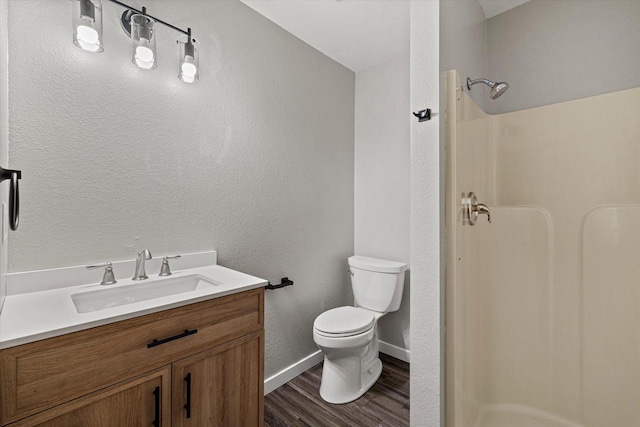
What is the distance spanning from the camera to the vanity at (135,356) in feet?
2.69

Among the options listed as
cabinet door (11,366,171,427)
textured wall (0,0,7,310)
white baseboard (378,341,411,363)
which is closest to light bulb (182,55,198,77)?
textured wall (0,0,7,310)

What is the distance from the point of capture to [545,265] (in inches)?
65.3

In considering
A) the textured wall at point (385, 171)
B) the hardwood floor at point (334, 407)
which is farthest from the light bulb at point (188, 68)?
the hardwood floor at point (334, 407)

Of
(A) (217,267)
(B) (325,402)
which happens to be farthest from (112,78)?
(B) (325,402)

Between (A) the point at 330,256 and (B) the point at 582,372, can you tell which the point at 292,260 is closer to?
(A) the point at 330,256

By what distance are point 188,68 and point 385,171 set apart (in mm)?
1513

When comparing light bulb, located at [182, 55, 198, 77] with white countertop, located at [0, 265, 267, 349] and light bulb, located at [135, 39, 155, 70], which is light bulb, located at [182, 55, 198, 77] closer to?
light bulb, located at [135, 39, 155, 70]

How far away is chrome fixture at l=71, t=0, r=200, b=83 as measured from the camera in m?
1.17

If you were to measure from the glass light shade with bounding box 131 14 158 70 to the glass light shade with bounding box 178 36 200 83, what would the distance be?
14 centimetres

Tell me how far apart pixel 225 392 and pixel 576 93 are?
2.36 m

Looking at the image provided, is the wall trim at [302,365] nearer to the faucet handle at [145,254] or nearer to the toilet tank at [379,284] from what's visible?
the toilet tank at [379,284]

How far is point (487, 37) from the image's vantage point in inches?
78.8

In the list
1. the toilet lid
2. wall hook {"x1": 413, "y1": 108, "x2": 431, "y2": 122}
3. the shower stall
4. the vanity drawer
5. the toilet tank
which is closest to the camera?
the vanity drawer

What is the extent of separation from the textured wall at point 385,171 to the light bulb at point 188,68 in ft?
4.69
